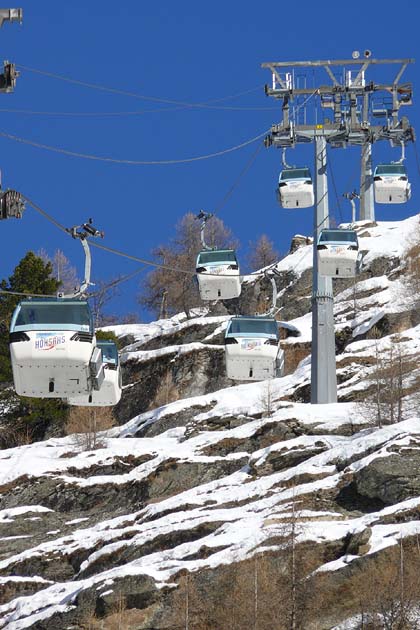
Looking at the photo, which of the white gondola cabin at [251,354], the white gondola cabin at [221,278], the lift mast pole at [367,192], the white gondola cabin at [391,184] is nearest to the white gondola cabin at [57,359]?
the white gondola cabin at [251,354]

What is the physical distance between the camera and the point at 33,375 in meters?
30.5

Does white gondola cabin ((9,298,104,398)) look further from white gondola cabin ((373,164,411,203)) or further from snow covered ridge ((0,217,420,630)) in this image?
white gondola cabin ((373,164,411,203))

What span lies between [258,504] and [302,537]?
16.8ft

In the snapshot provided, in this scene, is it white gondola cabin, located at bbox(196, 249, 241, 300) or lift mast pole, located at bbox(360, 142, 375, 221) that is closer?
white gondola cabin, located at bbox(196, 249, 241, 300)

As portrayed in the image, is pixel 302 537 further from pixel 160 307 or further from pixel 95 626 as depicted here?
pixel 160 307

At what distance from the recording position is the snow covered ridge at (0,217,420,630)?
142ft

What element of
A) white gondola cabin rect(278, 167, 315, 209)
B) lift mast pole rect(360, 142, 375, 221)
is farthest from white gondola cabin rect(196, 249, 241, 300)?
lift mast pole rect(360, 142, 375, 221)

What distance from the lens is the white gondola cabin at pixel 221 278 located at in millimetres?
43500

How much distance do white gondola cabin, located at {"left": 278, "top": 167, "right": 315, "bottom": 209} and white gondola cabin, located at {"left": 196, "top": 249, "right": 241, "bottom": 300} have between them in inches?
474

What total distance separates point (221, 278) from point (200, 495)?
10.7 metres

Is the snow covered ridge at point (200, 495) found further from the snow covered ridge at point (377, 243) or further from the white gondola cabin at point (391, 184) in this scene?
the snow covered ridge at point (377, 243)

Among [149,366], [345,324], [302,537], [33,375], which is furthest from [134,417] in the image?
[33,375]

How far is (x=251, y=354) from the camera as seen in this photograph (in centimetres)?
3981

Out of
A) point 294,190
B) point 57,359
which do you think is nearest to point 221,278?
point 294,190
